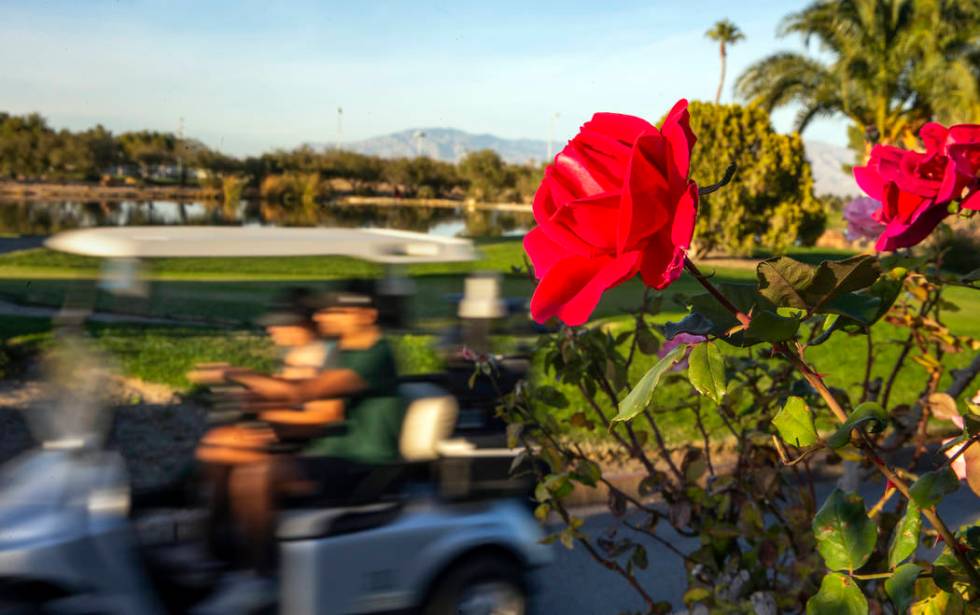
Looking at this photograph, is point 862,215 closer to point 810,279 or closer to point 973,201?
point 973,201

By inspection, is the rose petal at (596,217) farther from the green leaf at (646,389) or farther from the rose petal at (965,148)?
the rose petal at (965,148)

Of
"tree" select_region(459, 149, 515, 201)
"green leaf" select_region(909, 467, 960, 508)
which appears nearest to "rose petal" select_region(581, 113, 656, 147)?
"green leaf" select_region(909, 467, 960, 508)

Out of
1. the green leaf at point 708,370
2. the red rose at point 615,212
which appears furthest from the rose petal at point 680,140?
the green leaf at point 708,370

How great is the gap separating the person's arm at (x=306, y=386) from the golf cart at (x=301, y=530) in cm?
24

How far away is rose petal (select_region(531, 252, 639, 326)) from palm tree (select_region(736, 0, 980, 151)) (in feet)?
80.4

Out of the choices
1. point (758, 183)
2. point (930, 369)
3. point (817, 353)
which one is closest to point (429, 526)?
point (930, 369)

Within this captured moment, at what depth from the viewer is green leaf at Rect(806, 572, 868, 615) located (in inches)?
37.9

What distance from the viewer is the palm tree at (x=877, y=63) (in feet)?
79.7

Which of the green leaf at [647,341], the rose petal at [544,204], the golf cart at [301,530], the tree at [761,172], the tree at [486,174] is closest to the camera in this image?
the rose petal at [544,204]

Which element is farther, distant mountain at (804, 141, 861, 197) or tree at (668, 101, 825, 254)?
tree at (668, 101, 825, 254)

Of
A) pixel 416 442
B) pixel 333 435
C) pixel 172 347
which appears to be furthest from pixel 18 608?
pixel 172 347

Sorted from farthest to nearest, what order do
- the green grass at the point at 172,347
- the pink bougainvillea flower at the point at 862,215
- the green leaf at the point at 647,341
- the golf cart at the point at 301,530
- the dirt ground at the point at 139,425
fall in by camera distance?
the green grass at the point at 172,347 → the dirt ground at the point at 139,425 → the golf cart at the point at 301,530 → the green leaf at the point at 647,341 → the pink bougainvillea flower at the point at 862,215

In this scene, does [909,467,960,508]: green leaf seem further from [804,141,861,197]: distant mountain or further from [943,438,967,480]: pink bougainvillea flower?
[804,141,861,197]: distant mountain

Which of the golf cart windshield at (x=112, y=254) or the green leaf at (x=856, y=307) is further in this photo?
the golf cart windshield at (x=112, y=254)
